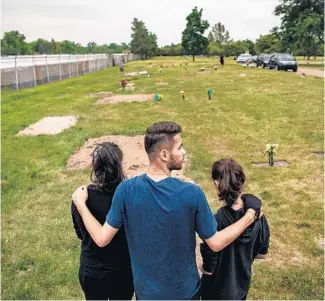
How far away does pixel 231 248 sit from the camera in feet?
8.73

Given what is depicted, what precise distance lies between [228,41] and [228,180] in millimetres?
106641

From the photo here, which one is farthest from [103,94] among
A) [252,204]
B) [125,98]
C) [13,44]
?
[13,44]

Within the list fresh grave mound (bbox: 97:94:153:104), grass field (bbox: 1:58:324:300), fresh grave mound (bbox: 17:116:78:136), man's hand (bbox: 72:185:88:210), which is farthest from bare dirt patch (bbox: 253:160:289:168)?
fresh grave mound (bbox: 97:94:153:104)

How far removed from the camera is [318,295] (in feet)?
14.5

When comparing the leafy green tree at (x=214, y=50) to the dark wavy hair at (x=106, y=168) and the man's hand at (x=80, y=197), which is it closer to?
the dark wavy hair at (x=106, y=168)

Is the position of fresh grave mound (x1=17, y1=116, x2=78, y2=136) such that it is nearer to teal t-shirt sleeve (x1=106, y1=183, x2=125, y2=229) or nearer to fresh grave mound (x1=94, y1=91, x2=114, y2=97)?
fresh grave mound (x1=94, y1=91, x2=114, y2=97)

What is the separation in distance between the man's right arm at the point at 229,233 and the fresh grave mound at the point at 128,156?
5.25 metres

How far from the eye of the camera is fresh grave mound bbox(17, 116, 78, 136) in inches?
524

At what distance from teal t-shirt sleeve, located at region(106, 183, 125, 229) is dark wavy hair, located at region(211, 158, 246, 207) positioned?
0.62 metres

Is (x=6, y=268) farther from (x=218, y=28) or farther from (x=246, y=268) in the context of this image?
(x=218, y=28)

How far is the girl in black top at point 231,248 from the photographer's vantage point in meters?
2.63

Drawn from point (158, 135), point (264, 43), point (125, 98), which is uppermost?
point (264, 43)

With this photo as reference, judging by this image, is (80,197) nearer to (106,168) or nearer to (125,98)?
(106,168)

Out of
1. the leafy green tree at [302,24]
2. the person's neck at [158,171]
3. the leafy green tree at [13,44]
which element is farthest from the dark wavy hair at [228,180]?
the leafy green tree at [13,44]
